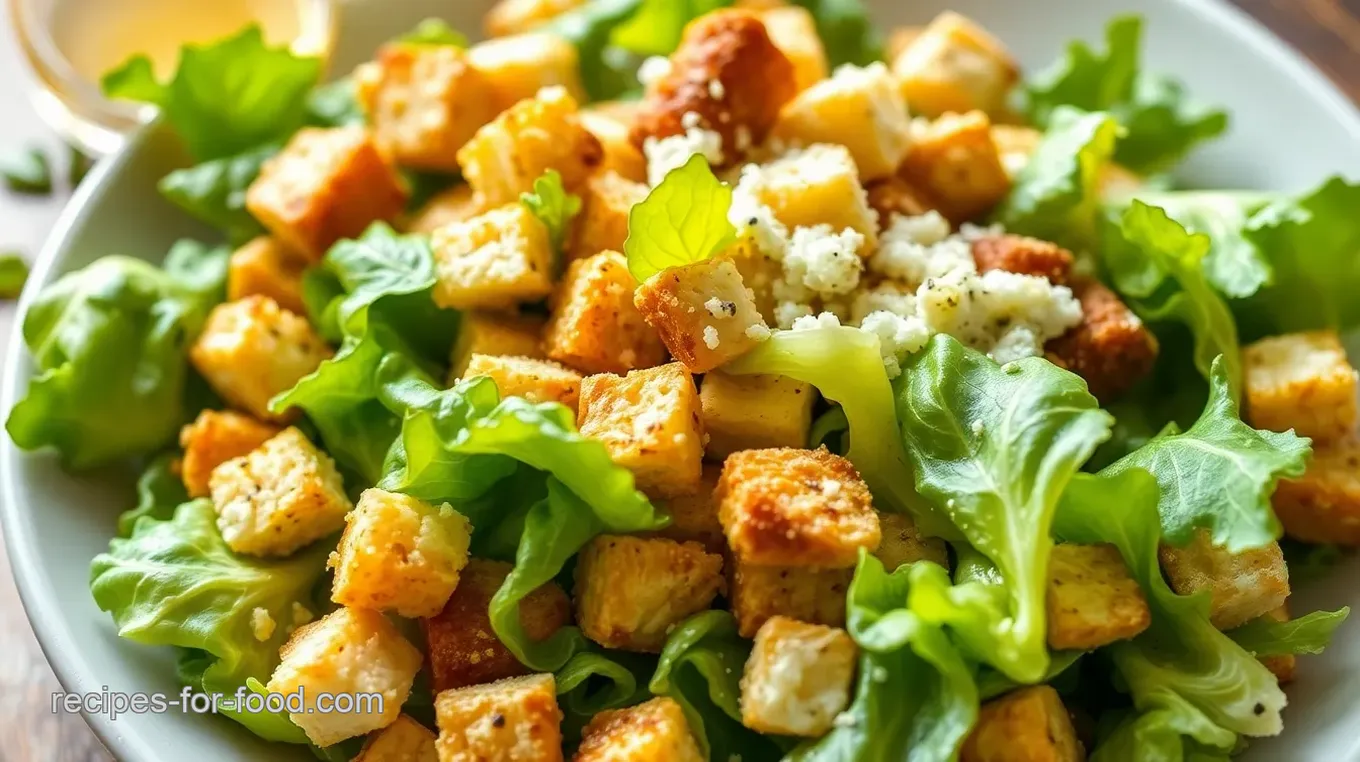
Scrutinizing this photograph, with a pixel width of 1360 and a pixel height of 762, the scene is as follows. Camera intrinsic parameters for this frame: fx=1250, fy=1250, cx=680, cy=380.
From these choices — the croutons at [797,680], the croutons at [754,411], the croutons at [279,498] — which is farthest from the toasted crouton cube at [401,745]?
the croutons at [754,411]

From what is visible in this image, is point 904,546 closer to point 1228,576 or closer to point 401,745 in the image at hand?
point 1228,576

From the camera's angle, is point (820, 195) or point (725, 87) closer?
point (820, 195)

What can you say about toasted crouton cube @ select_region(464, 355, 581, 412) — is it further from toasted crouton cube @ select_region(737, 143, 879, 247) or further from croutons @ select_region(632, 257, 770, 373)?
toasted crouton cube @ select_region(737, 143, 879, 247)

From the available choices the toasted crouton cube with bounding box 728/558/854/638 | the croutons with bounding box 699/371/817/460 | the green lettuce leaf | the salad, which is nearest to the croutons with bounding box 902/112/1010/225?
the salad

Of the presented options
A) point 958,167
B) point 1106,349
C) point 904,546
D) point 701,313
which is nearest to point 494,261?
point 701,313

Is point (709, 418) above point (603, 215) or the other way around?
the other way around
